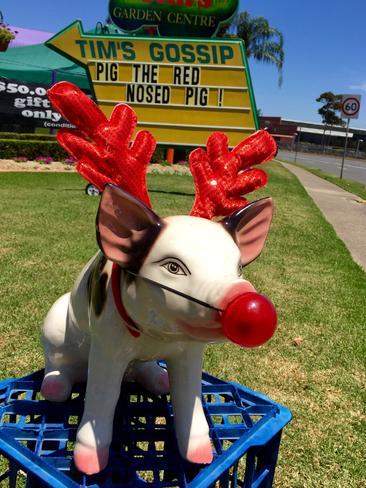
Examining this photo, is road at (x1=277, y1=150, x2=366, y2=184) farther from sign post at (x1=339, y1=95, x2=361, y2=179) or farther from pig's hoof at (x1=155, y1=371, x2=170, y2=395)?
pig's hoof at (x1=155, y1=371, x2=170, y2=395)

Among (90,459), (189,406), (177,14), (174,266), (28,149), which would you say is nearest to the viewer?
(174,266)

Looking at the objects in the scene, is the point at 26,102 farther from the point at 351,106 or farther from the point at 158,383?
the point at 158,383

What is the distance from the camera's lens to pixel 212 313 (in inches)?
35.3

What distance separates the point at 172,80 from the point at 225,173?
5.84m

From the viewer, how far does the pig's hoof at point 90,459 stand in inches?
42.9

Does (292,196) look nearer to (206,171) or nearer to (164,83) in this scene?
(164,83)

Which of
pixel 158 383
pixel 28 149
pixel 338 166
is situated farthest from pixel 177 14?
pixel 338 166

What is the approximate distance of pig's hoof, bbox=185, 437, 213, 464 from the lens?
1166 mm

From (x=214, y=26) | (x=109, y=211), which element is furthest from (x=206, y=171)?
(x=214, y=26)

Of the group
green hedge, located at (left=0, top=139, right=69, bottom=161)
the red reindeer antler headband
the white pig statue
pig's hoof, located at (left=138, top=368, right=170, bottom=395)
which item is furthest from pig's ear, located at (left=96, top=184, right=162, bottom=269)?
green hedge, located at (left=0, top=139, right=69, bottom=161)

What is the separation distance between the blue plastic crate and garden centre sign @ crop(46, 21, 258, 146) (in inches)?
223

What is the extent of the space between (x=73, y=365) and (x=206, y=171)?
674 millimetres

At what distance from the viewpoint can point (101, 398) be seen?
1142mm

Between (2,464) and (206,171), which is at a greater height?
(206,171)
